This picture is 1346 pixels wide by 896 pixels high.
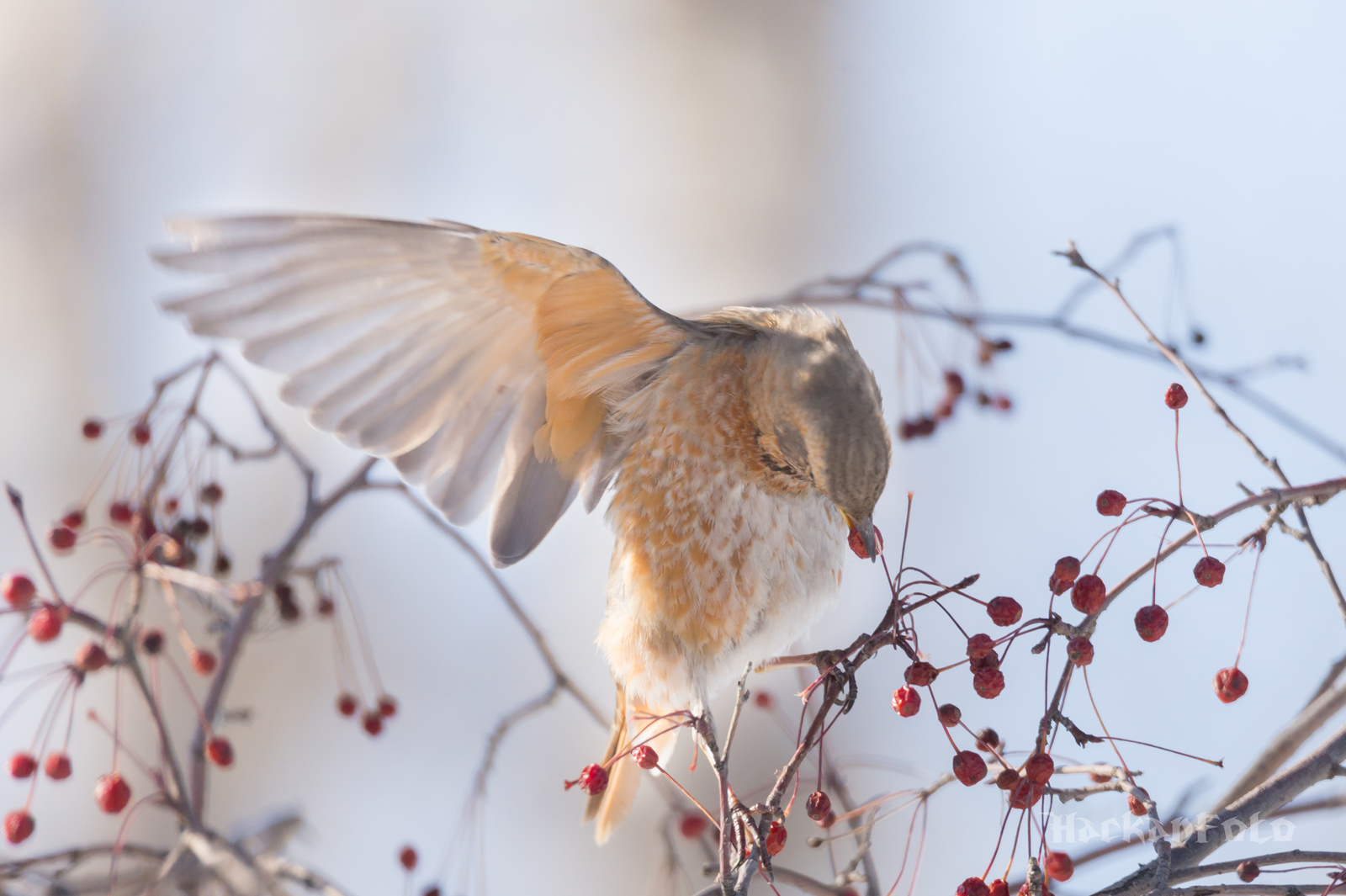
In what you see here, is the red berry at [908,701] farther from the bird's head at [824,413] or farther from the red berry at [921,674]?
the bird's head at [824,413]

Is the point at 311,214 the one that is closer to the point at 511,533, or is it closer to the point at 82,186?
the point at 511,533

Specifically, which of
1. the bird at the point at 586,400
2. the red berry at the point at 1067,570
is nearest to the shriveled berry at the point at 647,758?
the bird at the point at 586,400

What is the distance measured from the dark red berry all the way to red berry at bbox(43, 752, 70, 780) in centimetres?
152

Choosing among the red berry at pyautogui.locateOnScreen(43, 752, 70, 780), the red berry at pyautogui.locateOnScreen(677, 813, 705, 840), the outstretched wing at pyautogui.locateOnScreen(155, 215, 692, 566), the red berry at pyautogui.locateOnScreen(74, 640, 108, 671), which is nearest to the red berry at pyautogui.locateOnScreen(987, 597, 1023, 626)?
the outstretched wing at pyautogui.locateOnScreen(155, 215, 692, 566)

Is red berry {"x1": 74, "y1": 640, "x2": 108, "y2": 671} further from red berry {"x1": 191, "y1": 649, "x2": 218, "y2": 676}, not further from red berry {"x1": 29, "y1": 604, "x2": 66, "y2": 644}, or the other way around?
red berry {"x1": 191, "y1": 649, "x2": 218, "y2": 676}

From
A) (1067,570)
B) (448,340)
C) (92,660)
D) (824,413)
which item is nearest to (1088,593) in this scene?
(1067,570)

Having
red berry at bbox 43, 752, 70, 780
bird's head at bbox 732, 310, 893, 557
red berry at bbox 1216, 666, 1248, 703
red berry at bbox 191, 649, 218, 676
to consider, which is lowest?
red berry at bbox 43, 752, 70, 780

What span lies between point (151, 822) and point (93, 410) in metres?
1.53

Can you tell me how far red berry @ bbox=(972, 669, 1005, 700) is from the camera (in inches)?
41.8

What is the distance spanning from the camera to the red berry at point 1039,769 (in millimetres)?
980

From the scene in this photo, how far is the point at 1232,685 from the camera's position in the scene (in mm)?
1133

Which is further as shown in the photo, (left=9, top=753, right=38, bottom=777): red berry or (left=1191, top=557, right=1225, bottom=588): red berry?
→ (left=9, top=753, right=38, bottom=777): red berry

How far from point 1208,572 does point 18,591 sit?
5.33 ft

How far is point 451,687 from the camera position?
3938mm
